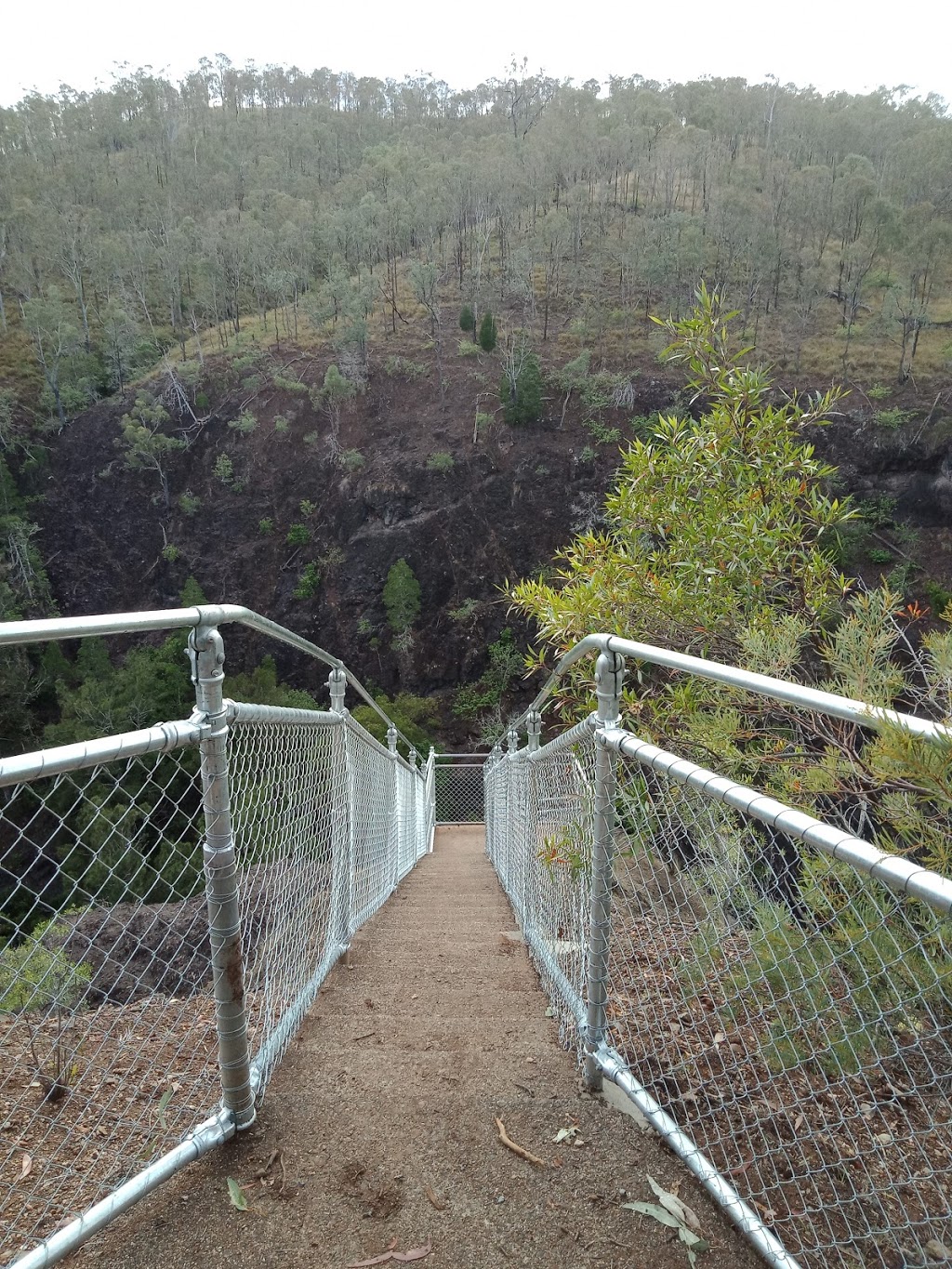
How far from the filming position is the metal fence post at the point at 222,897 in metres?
1.52

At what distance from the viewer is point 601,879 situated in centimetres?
185

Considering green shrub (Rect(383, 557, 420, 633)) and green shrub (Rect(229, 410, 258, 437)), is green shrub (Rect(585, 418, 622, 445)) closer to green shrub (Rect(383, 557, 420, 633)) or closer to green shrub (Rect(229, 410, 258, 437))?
green shrub (Rect(383, 557, 420, 633))

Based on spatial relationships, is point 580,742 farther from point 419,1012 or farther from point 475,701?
point 475,701

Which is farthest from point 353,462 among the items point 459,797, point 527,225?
point 527,225

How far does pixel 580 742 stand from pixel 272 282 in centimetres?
3700

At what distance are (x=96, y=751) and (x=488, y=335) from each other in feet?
105

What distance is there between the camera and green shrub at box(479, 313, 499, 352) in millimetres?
30266

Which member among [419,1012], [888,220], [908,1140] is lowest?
[419,1012]

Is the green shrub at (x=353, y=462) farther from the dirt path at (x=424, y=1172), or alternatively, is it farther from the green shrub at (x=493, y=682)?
the dirt path at (x=424, y=1172)

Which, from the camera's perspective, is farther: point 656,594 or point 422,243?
point 422,243

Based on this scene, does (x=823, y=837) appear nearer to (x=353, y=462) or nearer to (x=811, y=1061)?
(x=811, y=1061)

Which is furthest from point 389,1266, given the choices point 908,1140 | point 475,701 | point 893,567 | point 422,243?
point 422,243

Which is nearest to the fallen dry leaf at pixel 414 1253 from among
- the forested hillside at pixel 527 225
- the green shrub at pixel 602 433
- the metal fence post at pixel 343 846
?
the metal fence post at pixel 343 846

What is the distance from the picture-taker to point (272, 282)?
3359 centimetres
